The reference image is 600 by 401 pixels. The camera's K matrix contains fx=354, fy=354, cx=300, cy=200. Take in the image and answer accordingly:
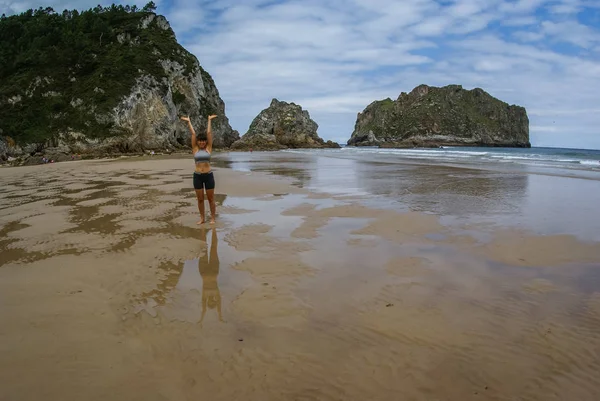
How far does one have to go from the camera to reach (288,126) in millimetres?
104812

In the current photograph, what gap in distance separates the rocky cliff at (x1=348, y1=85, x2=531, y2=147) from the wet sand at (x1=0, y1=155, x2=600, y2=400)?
133m

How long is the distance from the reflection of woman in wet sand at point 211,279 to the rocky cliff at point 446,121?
438 feet

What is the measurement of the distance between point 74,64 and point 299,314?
67.3 m

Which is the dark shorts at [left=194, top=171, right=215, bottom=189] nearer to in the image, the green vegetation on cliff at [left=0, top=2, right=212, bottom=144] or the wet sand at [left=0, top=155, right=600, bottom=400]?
the wet sand at [left=0, top=155, right=600, bottom=400]

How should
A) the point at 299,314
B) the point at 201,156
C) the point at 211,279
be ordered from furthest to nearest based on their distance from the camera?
the point at 201,156
the point at 211,279
the point at 299,314

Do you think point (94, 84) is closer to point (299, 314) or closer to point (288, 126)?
point (288, 126)

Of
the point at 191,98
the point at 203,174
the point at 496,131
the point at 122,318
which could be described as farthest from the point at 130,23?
the point at 496,131

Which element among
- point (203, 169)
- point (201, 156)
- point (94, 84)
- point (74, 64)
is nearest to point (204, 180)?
point (203, 169)

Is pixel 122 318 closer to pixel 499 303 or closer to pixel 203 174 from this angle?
pixel 499 303

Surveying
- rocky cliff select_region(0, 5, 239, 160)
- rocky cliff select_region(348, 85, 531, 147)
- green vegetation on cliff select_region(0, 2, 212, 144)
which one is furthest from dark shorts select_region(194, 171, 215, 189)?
rocky cliff select_region(348, 85, 531, 147)

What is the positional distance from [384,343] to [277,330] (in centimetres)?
88

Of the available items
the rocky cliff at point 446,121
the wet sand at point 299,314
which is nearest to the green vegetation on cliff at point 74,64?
Result: the wet sand at point 299,314

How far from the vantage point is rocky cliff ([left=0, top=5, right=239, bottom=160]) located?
45.8 m

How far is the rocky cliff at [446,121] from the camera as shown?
5433 inches
